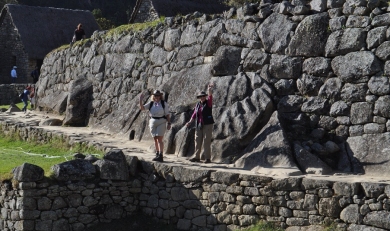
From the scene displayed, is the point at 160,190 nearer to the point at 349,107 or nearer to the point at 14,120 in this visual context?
the point at 349,107

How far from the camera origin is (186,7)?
24.9m

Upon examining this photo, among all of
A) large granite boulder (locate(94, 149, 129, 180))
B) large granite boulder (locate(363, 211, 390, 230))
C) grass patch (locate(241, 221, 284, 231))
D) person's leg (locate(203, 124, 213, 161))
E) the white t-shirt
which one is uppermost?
the white t-shirt

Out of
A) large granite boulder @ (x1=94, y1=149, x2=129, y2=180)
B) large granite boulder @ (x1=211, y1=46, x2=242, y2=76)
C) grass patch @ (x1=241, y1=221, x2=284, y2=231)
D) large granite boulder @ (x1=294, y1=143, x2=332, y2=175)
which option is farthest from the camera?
large granite boulder @ (x1=211, y1=46, x2=242, y2=76)

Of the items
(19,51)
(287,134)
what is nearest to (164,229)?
(287,134)

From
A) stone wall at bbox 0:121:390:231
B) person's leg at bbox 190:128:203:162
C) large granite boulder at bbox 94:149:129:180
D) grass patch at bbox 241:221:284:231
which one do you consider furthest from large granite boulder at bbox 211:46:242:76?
grass patch at bbox 241:221:284:231

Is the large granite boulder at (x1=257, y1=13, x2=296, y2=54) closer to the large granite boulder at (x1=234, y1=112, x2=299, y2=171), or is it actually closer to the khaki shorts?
the large granite boulder at (x1=234, y1=112, x2=299, y2=171)

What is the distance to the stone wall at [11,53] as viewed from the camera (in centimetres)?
3572

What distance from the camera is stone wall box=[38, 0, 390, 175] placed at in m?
12.1

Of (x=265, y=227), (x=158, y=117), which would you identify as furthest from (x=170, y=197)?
(x=265, y=227)

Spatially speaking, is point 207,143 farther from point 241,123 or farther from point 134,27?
point 134,27

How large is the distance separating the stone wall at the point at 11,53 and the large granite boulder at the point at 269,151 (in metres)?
24.8

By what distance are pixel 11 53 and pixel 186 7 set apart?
49.5 feet

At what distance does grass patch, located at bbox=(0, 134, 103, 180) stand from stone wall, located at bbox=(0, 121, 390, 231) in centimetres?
70

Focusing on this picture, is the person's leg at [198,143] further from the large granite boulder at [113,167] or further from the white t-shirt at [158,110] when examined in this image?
the large granite boulder at [113,167]
